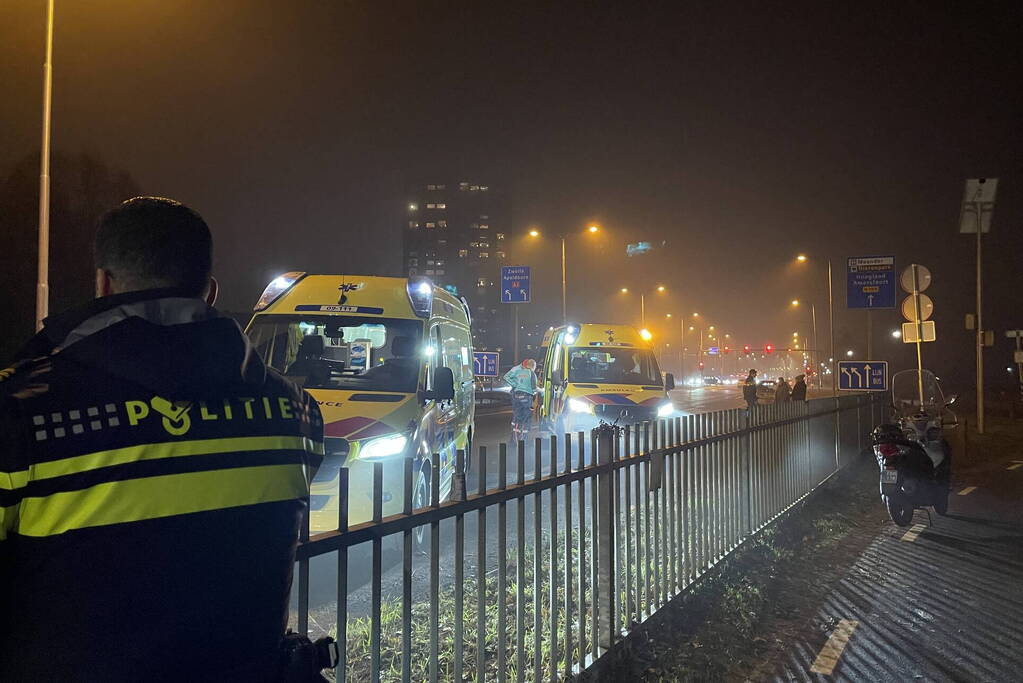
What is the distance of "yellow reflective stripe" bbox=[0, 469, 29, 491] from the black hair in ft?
1.62

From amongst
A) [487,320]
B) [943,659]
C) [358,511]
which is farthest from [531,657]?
[487,320]

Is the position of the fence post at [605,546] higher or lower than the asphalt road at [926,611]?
higher

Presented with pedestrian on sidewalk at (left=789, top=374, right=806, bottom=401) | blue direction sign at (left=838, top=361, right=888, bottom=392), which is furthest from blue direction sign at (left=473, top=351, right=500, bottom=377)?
blue direction sign at (left=838, top=361, right=888, bottom=392)

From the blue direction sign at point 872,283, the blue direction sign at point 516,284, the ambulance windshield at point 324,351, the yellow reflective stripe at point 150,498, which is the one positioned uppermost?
the blue direction sign at point 516,284

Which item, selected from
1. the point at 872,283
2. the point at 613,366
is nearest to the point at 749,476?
the point at 613,366

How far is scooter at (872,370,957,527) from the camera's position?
28.2ft

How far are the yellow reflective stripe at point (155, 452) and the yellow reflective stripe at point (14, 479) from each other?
0.04 feet

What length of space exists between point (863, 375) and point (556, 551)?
42.9ft

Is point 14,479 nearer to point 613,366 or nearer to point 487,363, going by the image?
point 613,366

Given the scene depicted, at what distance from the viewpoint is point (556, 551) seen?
400cm

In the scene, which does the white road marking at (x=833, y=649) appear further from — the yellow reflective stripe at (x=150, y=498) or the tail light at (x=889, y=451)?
the yellow reflective stripe at (x=150, y=498)

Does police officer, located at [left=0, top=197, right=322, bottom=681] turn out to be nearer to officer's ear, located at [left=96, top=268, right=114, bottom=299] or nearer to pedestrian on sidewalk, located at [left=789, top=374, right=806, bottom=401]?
officer's ear, located at [left=96, top=268, right=114, bottom=299]

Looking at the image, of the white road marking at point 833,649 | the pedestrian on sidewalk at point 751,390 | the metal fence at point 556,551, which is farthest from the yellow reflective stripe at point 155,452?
the pedestrian on sidewalk at point 751,390

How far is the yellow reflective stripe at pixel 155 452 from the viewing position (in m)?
1.36
